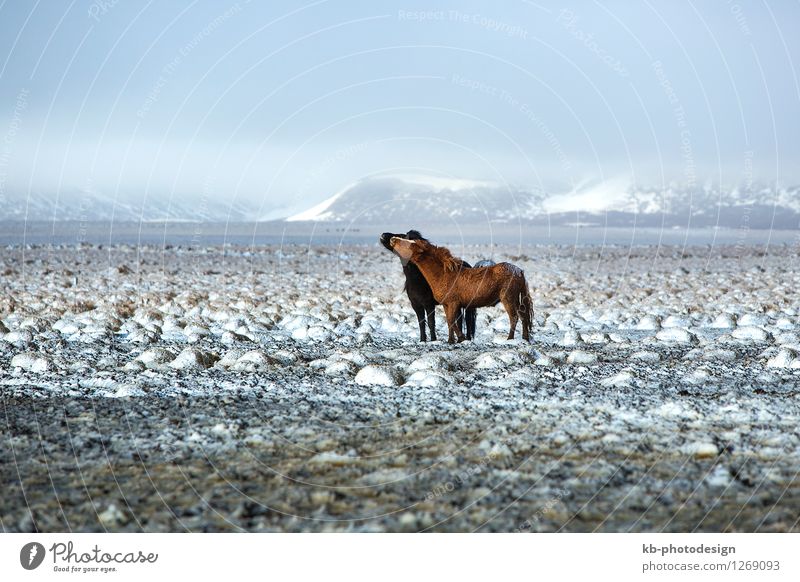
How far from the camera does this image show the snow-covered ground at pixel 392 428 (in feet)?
13.0

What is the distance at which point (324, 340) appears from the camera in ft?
33.2

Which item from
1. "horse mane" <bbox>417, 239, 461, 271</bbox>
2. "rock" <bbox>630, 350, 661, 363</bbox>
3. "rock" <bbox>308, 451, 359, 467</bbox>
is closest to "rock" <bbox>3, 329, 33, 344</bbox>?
"horse mane" <bbox>417, 239, 461, 271</bbox>

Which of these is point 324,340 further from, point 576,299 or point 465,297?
point 576,299

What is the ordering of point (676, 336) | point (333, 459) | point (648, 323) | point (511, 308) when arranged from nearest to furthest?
point (333, 459), point (511, 308), point (676, 336), point (648, 323)

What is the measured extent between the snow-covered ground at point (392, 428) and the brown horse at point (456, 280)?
62 cm

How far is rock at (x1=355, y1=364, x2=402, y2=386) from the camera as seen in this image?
6.83m

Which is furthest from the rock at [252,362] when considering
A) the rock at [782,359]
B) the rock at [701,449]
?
the rock at [782,359]

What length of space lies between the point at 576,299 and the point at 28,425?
12.4 m

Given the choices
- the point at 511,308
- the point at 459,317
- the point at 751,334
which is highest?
the point at 511,308

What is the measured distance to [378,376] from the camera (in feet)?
22.6

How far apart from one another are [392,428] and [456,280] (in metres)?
4.06

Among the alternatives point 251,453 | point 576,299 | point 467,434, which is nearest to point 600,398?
point 467,434

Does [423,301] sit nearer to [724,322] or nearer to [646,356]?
[646,356]
